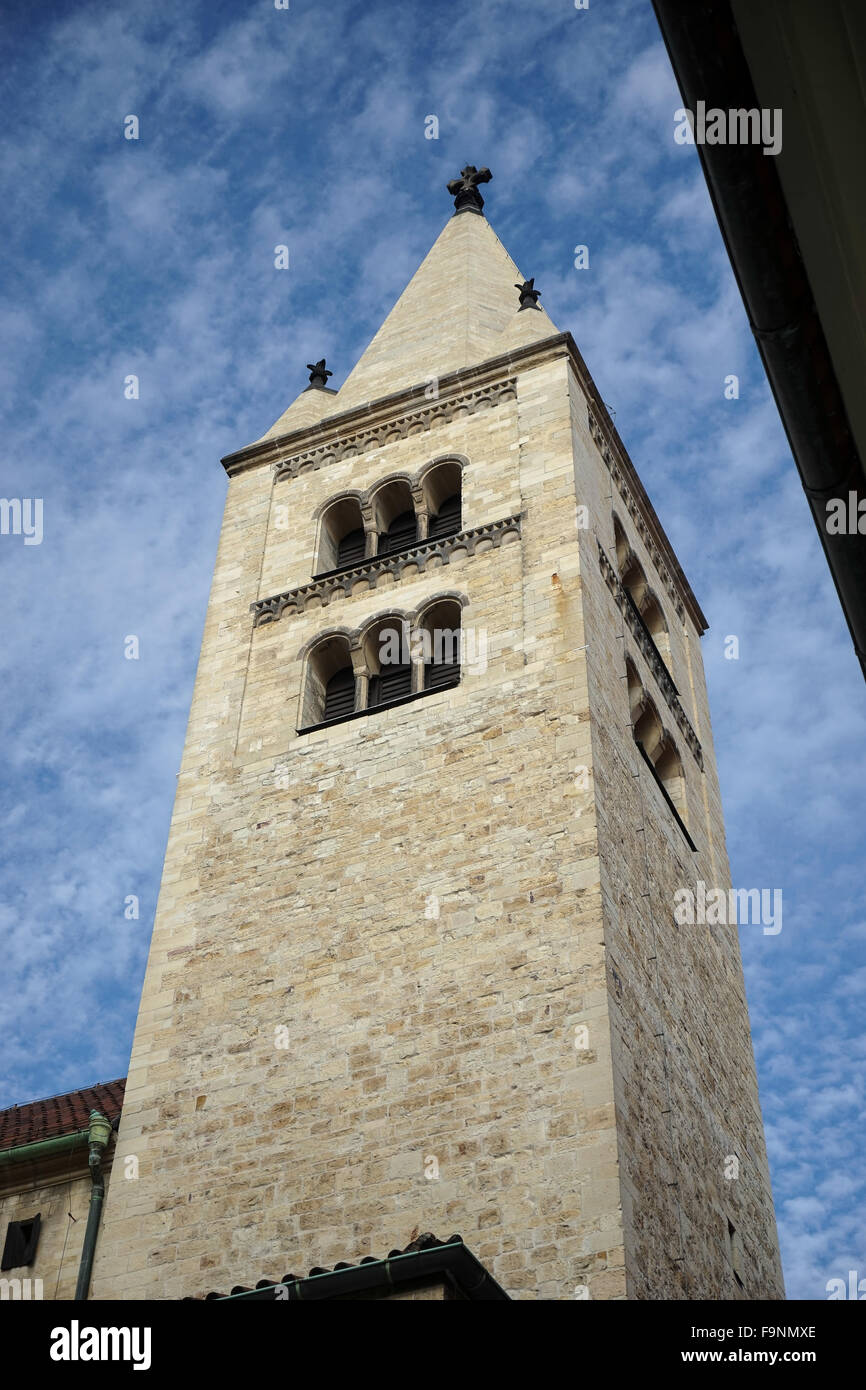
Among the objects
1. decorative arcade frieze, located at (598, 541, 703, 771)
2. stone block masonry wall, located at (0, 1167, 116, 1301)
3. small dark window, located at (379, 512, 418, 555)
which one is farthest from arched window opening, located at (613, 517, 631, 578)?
stone block masonry wall, located at (0, 1167, 116, 1301)

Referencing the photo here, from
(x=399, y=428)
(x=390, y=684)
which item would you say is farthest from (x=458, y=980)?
(x=399, y=428)

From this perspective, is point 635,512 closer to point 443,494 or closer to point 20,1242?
point 443,494

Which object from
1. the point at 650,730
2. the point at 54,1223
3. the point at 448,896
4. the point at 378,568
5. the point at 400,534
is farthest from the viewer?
the point at 400,534

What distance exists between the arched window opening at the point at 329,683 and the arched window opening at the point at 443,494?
8.79 feet

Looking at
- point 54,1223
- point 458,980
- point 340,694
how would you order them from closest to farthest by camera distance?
point 458,980 < point 54,1223 < point 340,694

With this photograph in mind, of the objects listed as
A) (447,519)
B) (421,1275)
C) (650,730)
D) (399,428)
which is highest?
(399,428)

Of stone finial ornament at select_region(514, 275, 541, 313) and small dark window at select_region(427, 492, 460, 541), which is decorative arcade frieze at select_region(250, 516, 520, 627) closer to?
small dark window at select_region(427, 492, 460, 541)

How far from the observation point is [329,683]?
74.1 ft

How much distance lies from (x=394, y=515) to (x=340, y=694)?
4332 mm

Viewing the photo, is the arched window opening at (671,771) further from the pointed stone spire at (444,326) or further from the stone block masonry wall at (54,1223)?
the stone block masonry wall at (54,1223)

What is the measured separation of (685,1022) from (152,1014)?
6.20 metres

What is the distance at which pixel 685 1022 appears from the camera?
19.0 meters
